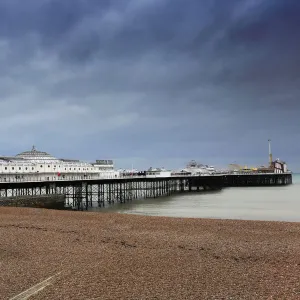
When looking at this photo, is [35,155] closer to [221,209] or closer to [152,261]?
[221,209]

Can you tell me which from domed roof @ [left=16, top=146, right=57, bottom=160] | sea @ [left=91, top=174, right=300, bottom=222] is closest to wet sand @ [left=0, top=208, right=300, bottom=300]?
sea @ [left=91, top=174, right=300, bottom=222]

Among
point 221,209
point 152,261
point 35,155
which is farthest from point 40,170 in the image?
point 152,261

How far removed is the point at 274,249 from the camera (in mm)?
12523

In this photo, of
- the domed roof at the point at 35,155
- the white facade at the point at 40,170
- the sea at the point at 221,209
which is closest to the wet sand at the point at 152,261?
the sea at the point at 221,209

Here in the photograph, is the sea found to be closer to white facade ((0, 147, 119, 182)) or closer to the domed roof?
white facade ((0, 147, 119, 182))

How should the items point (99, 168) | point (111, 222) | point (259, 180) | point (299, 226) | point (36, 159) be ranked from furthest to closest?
1. point (259, 180)
2. point (99, 168)
3. point (36, 159)
4. point (111, 222)
5. point (299, 226)

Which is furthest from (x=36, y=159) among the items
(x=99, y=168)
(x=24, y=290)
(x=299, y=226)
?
(x=24, y=290)

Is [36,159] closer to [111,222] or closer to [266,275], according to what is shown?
[111,222]

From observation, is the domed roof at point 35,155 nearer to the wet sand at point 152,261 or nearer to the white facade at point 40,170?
the white facade at point 40,170

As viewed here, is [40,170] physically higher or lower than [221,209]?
higher

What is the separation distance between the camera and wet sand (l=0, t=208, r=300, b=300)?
823 centimetres

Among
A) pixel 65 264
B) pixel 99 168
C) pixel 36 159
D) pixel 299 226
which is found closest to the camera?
pixel 65 264

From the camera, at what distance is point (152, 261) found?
426 inches

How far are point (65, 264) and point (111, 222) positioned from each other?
924 cm
